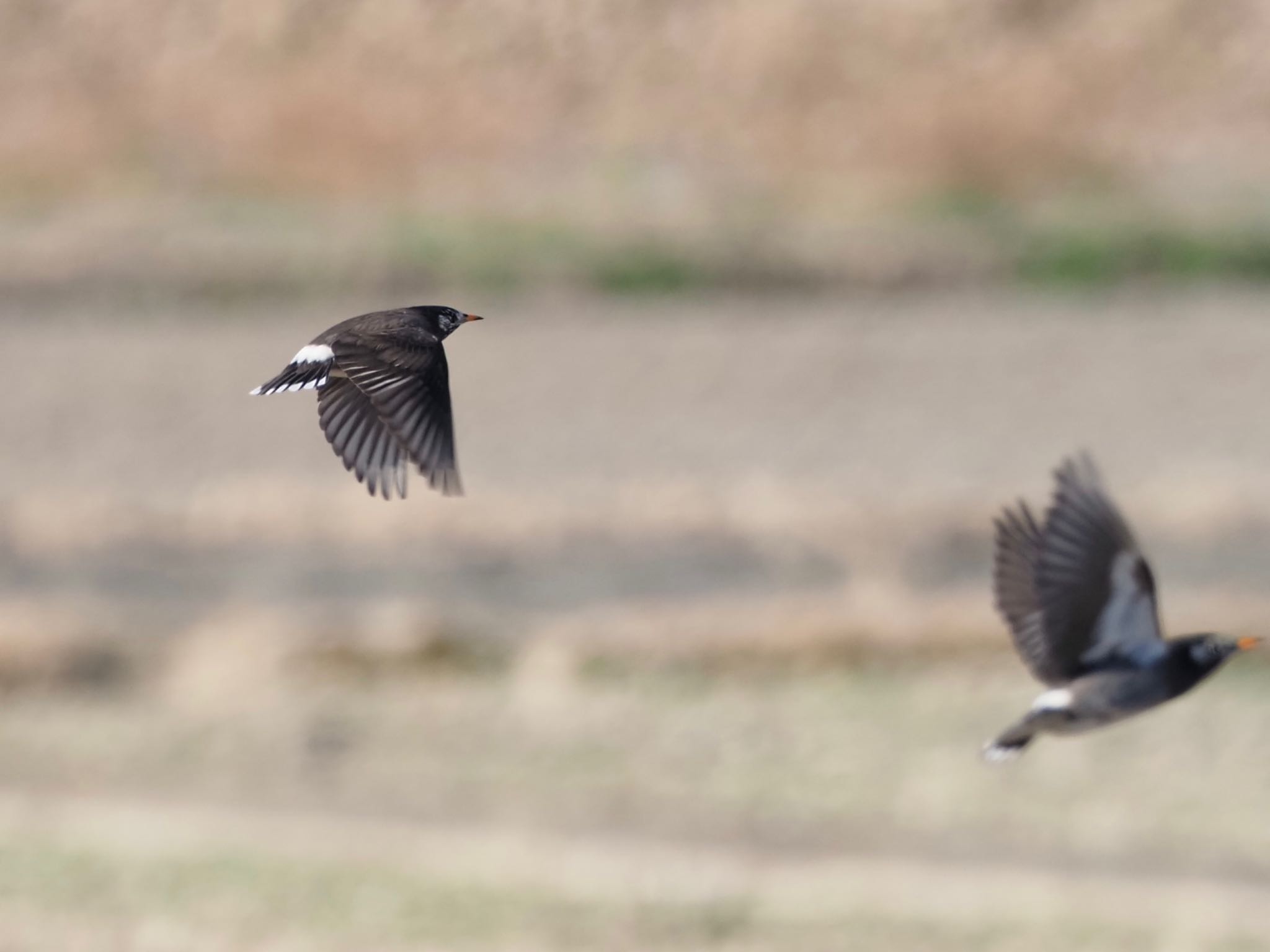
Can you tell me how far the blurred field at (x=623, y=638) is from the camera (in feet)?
24.2

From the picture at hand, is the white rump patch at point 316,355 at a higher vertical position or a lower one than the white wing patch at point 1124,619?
higher

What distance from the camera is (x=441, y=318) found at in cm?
325

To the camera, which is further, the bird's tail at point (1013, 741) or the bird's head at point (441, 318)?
the bird's tail at point (1013, 741)

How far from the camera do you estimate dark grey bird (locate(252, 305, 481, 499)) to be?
3016mm

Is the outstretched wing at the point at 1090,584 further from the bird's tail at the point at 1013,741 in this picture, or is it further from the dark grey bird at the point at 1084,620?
the bird's tail at the point at 1013,741

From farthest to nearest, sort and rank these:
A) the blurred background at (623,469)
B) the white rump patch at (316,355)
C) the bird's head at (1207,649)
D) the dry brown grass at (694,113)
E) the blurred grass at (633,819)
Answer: the dry brown grass at (694,113), the blurred background at (623,469), the blurred grass at (633,819), the bird's head at (1207,649), the white rump patch at (316,355)

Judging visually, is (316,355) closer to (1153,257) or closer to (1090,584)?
(1090,584)

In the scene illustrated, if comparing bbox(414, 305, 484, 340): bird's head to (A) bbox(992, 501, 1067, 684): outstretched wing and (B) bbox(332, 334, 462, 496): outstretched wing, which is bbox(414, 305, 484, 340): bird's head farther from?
(A) bbox(992, 501, 1067, 684): outstretched wing

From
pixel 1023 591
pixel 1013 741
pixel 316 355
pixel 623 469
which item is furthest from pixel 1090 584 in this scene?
pixel 623 469

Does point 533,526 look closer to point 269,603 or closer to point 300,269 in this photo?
point 269,603

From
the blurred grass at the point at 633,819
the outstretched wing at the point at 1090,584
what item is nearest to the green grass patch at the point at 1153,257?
the blurred grass at the point at 633,819

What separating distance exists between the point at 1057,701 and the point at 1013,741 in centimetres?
9

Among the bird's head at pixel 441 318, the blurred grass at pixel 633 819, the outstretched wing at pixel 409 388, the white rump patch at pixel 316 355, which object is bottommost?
the outstretched wing at pixel 409 388

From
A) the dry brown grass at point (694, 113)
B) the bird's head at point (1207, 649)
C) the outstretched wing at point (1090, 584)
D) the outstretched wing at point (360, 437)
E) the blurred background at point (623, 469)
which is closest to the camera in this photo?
the outstretched wing at point (360, 437)
